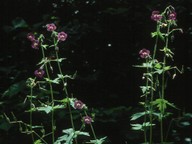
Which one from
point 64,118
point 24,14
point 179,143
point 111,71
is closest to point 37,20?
point 24,14

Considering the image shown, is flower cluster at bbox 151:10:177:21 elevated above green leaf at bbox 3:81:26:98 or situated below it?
above

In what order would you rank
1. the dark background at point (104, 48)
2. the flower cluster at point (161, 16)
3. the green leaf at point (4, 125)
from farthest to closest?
the dark background at point (104, 48)
the green leaf at point (4, 125)
the flower cluster at point (161, 16)

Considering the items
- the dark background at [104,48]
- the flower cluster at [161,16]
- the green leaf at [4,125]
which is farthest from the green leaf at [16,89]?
the flower cluster at [161,16]

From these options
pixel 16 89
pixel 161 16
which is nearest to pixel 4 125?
pixel 16 89

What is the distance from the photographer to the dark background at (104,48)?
4992 mm

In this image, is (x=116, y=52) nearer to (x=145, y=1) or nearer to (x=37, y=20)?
(x=145, y=1)

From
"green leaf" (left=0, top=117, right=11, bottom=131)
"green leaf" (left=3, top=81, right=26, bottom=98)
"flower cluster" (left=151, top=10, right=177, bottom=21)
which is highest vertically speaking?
"flower cluster" (left=151, top=10, right=177, bottom=21)

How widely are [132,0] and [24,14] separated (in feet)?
4.79

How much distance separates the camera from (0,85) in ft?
16.9

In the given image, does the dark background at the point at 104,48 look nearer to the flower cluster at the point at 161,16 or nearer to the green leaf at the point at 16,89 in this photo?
the green leaf at the point at 16,89

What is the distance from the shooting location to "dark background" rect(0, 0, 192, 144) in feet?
16.4

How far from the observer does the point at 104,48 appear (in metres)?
5.39

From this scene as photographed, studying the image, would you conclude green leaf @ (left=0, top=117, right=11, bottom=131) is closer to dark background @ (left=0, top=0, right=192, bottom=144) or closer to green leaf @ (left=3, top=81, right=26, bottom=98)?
green leaf @ (left=3, top=81, right=26, bottom=98)

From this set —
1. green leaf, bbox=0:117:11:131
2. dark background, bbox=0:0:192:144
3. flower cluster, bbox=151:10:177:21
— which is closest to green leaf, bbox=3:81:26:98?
green leaf, bbox=0:117:11:131
